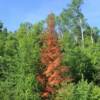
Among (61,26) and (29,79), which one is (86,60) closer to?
(29,79)

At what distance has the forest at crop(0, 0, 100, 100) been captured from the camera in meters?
44.9

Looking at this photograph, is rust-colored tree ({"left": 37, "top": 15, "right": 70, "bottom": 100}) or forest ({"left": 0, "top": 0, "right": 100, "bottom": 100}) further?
rust-colored tree ({"left": 37, "top": 15, "right": 70, "bottom": 100})

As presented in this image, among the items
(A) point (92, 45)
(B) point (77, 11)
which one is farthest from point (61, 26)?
(A) point (92, 45)

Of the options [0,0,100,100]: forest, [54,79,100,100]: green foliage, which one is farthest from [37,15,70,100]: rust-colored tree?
[54,79,100,100]: green foliage

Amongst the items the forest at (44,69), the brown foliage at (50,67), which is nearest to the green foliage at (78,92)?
the forest at (44,69)

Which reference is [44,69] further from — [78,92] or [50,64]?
[78,92]

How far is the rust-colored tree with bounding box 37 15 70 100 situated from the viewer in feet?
159

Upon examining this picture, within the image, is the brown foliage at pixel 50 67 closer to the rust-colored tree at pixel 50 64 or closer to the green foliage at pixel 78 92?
the rust-colored tree at pixel 50 64

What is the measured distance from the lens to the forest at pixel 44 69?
44.9m

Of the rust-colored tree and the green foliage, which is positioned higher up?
the rust-colored tree

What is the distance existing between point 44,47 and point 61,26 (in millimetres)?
28011

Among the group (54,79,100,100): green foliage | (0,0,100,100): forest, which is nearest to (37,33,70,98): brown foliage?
(0,0,100,100): forest

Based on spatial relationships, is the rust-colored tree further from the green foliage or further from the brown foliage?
the green foliage

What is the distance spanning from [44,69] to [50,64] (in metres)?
0.75
